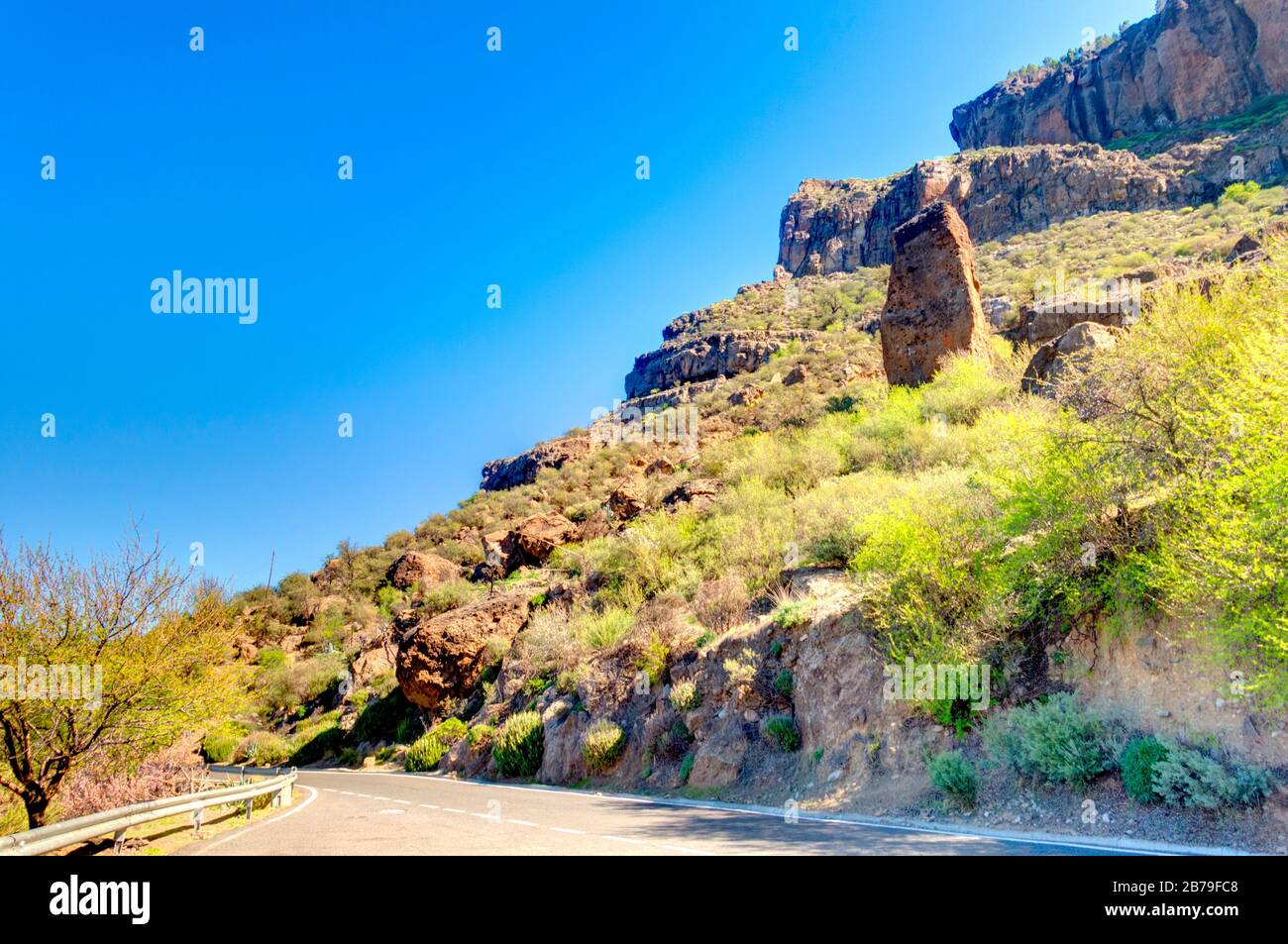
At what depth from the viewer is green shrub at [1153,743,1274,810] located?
6.45 m

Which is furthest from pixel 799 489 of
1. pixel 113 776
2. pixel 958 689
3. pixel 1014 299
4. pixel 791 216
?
pixel 791 216

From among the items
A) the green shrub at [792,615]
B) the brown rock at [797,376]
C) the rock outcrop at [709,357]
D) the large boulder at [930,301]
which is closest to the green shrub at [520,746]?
the green shrub at [792,615]

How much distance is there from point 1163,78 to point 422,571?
84393 millimetres

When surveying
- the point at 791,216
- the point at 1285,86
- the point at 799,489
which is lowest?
the point at 799,489

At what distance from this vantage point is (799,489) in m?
20.5

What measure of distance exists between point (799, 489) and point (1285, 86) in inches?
2870

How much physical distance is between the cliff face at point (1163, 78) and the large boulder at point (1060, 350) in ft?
→ 220

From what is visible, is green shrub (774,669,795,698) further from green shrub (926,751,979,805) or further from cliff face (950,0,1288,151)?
cliff face (950,0,1288,151)

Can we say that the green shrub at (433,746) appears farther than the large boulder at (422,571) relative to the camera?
No

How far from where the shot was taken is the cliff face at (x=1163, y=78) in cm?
6228

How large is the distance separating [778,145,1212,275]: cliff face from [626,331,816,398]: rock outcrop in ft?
51.4

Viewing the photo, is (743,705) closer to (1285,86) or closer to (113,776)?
(113,776)

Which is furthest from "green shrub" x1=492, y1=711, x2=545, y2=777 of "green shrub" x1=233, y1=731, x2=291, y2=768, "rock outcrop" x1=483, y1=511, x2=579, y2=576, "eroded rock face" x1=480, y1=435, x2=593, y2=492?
"eroded rock face" x1=480, y1=435, x2=593, y2=492

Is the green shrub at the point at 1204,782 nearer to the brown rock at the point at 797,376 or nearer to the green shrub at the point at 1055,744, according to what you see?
the green shrub at the point at 1055,744
